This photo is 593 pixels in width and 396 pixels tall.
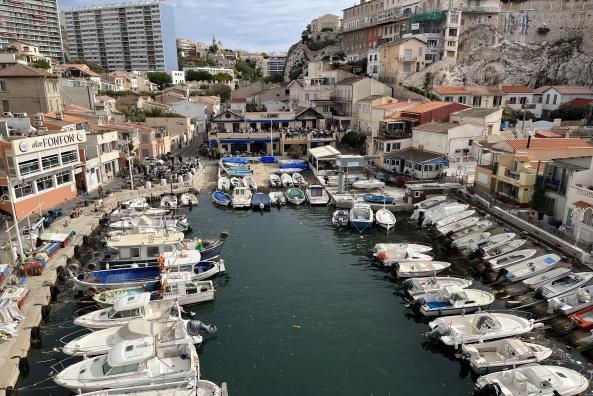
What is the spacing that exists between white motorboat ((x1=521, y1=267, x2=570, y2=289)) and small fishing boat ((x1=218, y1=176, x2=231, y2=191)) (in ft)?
103

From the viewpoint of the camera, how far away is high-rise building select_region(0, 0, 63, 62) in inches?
5037

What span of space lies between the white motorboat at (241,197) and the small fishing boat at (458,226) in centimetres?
1904

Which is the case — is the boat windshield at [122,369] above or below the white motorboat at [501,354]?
above

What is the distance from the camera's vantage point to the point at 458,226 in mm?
33938

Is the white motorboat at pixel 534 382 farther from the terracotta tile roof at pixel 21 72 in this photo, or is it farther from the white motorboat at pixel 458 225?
the terracotta tile roof at pixel 21 72

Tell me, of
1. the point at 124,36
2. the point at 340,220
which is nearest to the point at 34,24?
the point at 124,36

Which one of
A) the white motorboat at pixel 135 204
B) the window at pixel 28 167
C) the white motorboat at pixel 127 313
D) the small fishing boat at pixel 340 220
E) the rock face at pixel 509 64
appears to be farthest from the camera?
the rock face at pixel 509 64

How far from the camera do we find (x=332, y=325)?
2202 centimetres

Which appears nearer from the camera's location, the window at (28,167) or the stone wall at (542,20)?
the window at (28,167)

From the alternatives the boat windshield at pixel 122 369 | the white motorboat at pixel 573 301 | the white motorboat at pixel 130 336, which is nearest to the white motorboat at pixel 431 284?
the white motorboat at pixel 573 301

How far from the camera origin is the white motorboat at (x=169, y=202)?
40650 millimetres

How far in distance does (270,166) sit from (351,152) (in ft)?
41.6

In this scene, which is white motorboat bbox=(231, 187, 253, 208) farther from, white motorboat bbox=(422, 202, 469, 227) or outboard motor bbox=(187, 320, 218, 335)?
outboard motor bbox=(187, 320, 218, 335)

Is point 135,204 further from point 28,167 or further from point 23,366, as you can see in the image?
point 23,366
